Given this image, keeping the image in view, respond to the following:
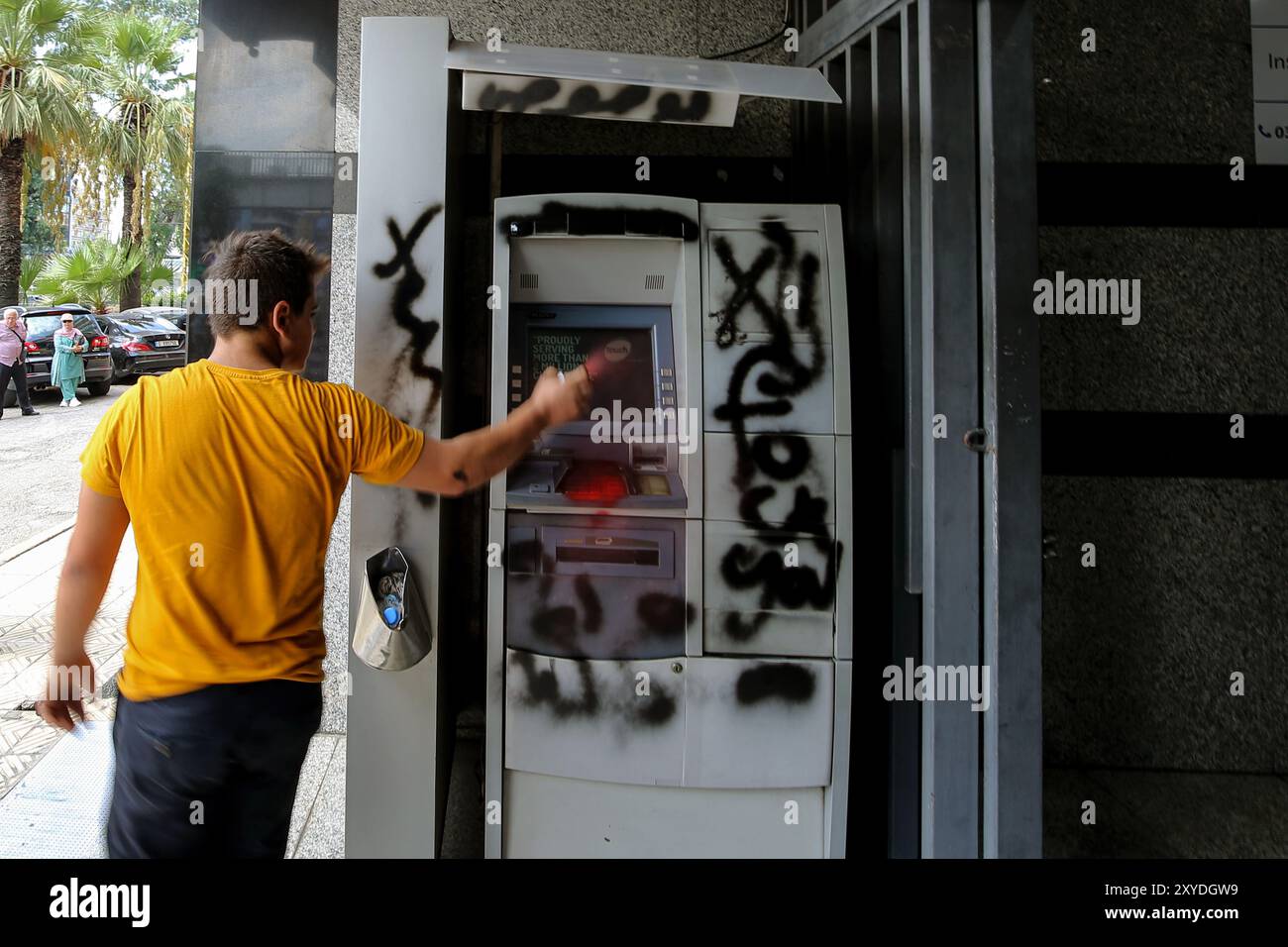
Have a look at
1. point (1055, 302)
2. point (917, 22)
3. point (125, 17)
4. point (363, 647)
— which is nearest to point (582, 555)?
point (363, 647)

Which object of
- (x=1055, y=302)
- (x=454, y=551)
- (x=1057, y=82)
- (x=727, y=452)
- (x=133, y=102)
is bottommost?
(x=454, y=551)

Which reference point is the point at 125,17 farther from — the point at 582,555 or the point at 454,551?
the point at 582,555

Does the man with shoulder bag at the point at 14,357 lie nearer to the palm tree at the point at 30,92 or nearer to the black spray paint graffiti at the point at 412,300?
the palm tree at the point at 30,92

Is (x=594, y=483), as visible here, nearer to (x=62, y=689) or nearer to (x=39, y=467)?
(x=62, y=689)

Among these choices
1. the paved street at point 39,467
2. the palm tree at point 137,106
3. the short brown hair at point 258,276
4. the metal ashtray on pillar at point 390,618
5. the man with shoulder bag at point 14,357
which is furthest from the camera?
the man with shoulder bag at point 14,357

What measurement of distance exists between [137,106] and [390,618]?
5302mm

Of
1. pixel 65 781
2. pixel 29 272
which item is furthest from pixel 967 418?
pixel 29 272

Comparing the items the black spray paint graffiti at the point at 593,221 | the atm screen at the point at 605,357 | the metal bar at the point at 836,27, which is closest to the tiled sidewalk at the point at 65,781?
the atm screen at the point at 605,357

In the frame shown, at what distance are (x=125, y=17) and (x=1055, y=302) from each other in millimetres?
5421

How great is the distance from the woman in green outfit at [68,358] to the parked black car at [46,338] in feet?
0.21

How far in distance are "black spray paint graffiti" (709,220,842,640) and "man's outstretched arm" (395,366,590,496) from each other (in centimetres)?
53

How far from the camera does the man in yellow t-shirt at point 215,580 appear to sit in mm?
1288

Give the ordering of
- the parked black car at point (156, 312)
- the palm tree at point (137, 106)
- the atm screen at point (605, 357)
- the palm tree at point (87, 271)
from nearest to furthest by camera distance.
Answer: the atm screen at point (605, 357)
the palm tree at point (137, 106)
the palm tree at point (87, 271)
the parked black car at point (156, 312)
